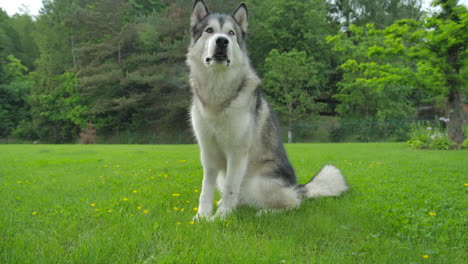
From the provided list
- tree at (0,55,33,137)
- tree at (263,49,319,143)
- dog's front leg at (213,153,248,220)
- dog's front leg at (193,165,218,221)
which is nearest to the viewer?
dog's front leg at (213,153,248,220)

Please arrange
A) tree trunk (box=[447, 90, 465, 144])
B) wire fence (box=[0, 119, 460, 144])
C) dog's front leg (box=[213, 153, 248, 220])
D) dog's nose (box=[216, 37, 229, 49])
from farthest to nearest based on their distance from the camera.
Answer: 1. wire fence (box=[0, 119, 460, 144])
2. tree trunk (box=[447, 90, 465, 144])
3. dog's front leg (box=[213, 153, 248, 220])
4. dog's nose (box=[216, 37, 229, 49])

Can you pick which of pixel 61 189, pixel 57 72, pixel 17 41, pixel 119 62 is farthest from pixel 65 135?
pixel 61 189

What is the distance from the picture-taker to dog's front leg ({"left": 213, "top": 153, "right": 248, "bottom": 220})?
343 cm

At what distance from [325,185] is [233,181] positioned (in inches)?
64.7

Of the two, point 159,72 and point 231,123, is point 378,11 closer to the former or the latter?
point 159,72

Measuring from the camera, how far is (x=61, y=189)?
16.9 feet

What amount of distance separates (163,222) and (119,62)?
3056 cm

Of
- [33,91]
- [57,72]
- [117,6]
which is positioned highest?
[117,6]

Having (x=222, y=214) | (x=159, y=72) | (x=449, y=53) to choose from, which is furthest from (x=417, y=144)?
(x=159, y=72)

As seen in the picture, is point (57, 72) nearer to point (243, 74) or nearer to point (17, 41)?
point (17, 41)

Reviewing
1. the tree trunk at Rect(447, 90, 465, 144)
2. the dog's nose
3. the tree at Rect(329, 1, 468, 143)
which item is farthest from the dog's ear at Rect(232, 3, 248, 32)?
the tree trunk at Rect(447, 90, 465, 144)

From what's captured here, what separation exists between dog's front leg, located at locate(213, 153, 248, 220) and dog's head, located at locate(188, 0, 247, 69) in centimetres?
101

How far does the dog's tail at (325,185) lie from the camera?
4.23 m

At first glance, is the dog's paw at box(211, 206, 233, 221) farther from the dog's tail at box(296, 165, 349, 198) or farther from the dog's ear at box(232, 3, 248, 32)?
the dog's ear at box(232, 3, 248, 32)
